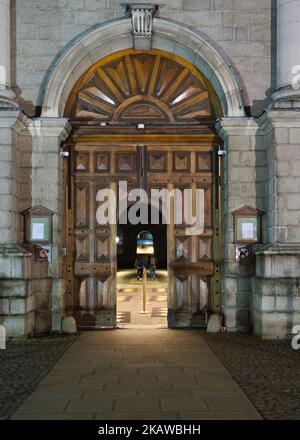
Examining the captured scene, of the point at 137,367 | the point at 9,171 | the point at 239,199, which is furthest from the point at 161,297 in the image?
the point at 137,367

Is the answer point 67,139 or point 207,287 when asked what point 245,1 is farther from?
point 207,287

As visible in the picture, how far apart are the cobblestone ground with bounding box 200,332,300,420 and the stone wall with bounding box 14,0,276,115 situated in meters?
4.30

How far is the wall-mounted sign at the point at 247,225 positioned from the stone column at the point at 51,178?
3306 millimetres

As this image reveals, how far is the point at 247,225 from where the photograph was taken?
1067cm

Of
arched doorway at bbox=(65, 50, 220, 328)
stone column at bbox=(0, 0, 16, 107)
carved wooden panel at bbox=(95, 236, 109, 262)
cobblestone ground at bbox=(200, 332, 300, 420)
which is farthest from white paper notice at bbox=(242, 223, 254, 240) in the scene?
stone column at bbox=(0, 0, 16, 107)

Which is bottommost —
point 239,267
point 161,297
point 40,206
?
point 161,297

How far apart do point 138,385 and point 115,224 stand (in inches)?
195

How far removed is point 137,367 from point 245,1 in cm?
715

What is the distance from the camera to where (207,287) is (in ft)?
37.0

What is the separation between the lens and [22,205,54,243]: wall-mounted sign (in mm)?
10617

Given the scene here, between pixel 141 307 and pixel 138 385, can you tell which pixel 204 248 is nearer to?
pixel 141 307

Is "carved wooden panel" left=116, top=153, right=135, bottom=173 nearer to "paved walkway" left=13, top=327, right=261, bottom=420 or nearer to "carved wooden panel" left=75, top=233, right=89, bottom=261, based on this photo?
"carved wooden panel" left=75, top=233, right=89, bottom=261

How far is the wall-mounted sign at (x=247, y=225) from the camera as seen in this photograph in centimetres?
1066

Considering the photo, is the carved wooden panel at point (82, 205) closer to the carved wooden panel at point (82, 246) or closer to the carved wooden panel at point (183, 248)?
the carved wooden panel at point (82, 246)
